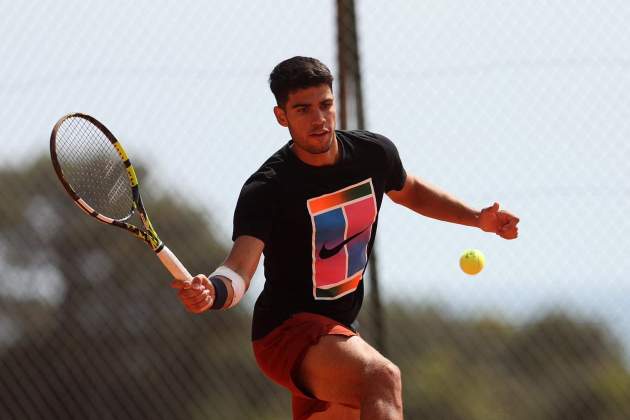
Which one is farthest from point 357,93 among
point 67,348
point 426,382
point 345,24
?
point 67,348

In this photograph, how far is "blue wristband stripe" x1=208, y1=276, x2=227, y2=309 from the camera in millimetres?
4809

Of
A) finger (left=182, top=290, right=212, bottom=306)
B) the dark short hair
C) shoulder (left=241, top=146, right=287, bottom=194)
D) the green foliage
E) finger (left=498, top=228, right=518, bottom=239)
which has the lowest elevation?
the green foliage

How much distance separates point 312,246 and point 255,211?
0.29 meters

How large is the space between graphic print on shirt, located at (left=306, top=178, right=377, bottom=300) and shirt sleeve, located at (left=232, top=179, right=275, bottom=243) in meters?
0.17

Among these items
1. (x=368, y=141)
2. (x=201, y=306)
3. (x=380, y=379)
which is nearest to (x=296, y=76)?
(x=368, y=141)

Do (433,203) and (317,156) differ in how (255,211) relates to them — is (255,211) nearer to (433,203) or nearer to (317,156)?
(317,156)

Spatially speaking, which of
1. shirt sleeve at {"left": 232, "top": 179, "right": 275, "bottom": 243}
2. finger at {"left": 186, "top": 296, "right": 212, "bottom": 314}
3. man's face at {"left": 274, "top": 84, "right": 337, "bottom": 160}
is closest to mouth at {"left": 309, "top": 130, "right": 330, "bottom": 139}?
man's face at {"left": 274, "top": 84, "right": 337, "bottom": 160}

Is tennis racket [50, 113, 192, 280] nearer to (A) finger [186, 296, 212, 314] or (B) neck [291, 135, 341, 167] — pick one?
(B) neck [291, 135, 341, 167]

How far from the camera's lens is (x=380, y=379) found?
4875mm

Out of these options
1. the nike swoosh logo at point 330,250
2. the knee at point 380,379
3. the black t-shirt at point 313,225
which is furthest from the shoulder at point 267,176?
the knee at point 380,379

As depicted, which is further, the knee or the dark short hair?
the dark short hair

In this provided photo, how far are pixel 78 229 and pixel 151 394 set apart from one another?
3.13 ft

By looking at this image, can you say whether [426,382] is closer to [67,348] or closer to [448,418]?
[448,418]

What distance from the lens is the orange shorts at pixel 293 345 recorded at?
5.16 meters
